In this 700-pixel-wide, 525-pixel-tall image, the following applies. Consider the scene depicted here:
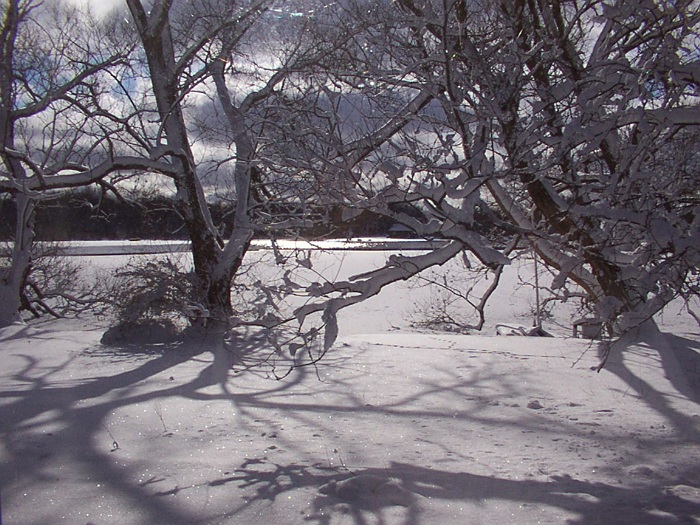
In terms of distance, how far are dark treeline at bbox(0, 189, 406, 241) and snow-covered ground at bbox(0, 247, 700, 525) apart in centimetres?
146

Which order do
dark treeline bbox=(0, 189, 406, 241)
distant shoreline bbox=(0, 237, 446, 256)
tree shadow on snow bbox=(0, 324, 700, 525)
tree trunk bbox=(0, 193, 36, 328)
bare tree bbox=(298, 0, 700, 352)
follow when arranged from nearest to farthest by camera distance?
1. tree shadow on snow bbox=(0, 324, 700, 525)
2. bare tree bbox=(298, 0, 700, 352)
3. distant shoreline bbox=(0, 237, 446, 256)
4. dark treeline bbox=(0, 189, 406, 241)
5. tree trunk bbox=(0, 193, 36, 328)

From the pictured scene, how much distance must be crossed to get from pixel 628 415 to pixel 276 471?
2.89 metres

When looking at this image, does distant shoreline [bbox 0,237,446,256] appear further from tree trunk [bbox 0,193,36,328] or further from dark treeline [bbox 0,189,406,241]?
tree trunk [bbox 0,193,36,328]

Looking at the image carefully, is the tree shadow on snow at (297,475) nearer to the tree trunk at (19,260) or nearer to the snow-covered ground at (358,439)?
the snow-covered ground at (358,439)

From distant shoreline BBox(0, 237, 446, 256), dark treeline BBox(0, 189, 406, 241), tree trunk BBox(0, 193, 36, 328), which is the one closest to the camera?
distant shoreline BBox(0, 237, 446, 256)

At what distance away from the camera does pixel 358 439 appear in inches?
177

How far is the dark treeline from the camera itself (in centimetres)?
645

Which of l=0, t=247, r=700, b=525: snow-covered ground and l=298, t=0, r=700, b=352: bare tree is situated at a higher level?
l=298, t=0, r=700, b=352: bare tree

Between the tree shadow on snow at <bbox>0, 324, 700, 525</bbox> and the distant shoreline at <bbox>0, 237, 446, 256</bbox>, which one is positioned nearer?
the tree shadow on snow at <bbox>0, 324, 700, 525</bbox>

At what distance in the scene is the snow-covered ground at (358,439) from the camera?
3176 mm

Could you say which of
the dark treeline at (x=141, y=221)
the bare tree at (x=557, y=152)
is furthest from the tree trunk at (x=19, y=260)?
the bare tree at (x=557, y=152)

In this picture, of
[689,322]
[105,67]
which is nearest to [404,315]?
[689,322]

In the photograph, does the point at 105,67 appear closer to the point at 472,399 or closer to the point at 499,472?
the point at 472,399

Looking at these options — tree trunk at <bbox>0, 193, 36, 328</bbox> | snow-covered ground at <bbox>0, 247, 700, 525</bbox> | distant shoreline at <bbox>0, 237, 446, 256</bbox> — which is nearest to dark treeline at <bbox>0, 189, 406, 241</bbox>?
distant shoreline at <bbox>0, 237, 446, 256</bbox>
